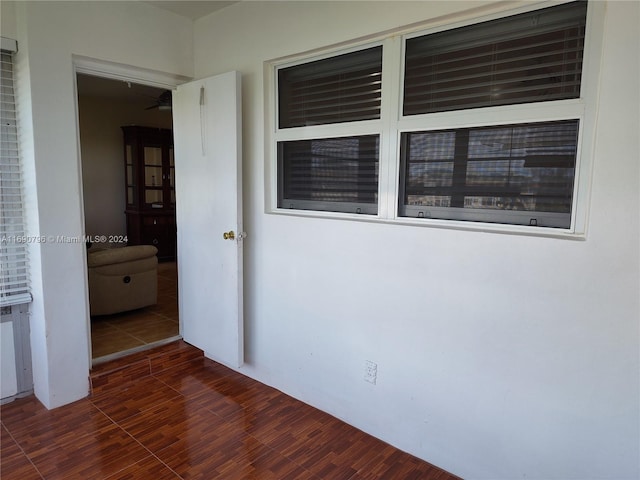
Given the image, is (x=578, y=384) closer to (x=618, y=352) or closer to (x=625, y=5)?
(x=618, y=352)

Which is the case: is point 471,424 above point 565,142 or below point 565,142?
below

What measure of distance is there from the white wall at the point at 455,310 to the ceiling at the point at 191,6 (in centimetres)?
7

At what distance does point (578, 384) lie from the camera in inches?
64.3

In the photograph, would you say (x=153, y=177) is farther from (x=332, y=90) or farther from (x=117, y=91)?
(x=332, y=90)

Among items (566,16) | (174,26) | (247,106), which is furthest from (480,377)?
(174,26)

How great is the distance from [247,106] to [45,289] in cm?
166

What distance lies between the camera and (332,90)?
239cm

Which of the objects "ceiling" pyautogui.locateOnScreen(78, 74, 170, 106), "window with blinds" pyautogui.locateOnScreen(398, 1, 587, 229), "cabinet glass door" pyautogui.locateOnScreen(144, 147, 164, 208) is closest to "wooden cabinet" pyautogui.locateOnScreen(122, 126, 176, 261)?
"cabinet glass door" pyautogui.locateOnScreen(144, 147, 164, 208)

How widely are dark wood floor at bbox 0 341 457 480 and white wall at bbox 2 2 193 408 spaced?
24 centimetres

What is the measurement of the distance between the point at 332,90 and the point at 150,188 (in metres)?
4.78

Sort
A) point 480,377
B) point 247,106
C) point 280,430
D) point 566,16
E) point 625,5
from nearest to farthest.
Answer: point 625,5, point 566,16, point 480,377, point 280,430, point 247,106

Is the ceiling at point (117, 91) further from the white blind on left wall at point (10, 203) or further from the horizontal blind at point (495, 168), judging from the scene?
the horizontal blind at point (495, 168)

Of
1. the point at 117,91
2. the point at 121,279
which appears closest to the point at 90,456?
the point at 121,279

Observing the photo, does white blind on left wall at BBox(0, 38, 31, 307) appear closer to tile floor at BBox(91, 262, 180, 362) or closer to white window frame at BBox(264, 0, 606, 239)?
tile floor at BBox(91, 262, 180, 362)
